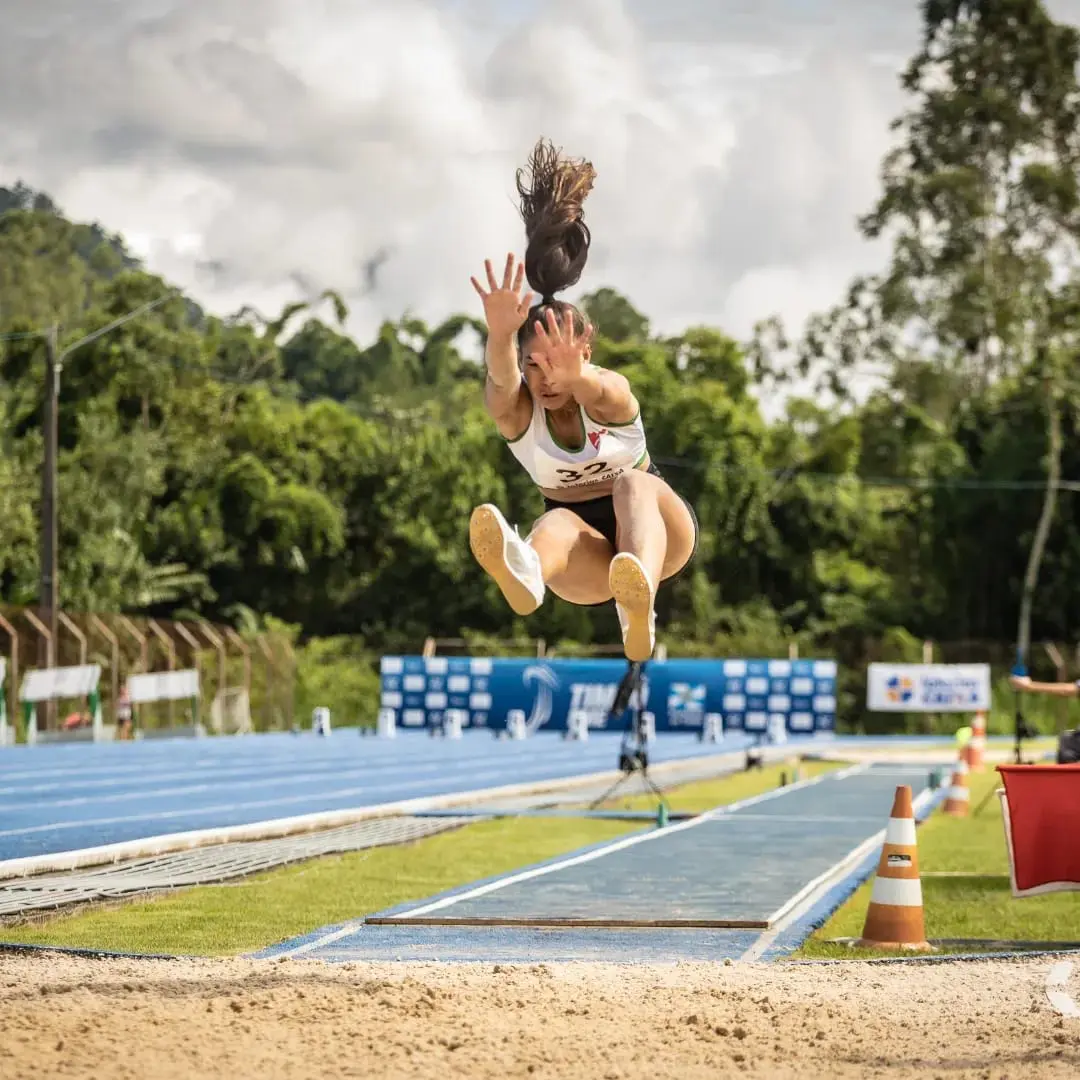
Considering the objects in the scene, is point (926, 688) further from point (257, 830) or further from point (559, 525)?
point (559, 525)

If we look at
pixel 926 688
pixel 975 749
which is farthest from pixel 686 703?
pixel 975 749

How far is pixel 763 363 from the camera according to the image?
62.1 m

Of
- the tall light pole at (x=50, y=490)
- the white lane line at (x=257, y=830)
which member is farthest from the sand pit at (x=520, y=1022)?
the tall light pole at (x=50, y=490)

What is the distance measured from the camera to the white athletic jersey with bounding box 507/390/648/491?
28.3ft

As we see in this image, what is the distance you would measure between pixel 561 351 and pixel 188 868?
671 cm

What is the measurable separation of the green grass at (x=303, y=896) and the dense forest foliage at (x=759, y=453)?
104ft

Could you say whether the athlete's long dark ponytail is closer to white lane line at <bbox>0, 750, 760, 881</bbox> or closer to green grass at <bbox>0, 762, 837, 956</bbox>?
green grass at <bbox>0, 762, 837, 956</bbox>

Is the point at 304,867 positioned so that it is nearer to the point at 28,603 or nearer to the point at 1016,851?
the point at 1016,851

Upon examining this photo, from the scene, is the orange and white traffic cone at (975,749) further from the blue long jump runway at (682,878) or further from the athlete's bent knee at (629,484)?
the athlete's bent knee at (629,484)

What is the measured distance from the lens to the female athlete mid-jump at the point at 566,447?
8117 millimetres

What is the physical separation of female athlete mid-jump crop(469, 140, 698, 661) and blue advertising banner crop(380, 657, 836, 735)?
30999 mm

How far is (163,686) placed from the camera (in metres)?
35.6

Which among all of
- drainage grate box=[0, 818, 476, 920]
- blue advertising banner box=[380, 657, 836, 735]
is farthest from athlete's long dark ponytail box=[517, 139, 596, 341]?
blue advertising banner box=[380, 657, 836, 735]

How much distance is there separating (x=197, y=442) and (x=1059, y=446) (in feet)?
81.0
